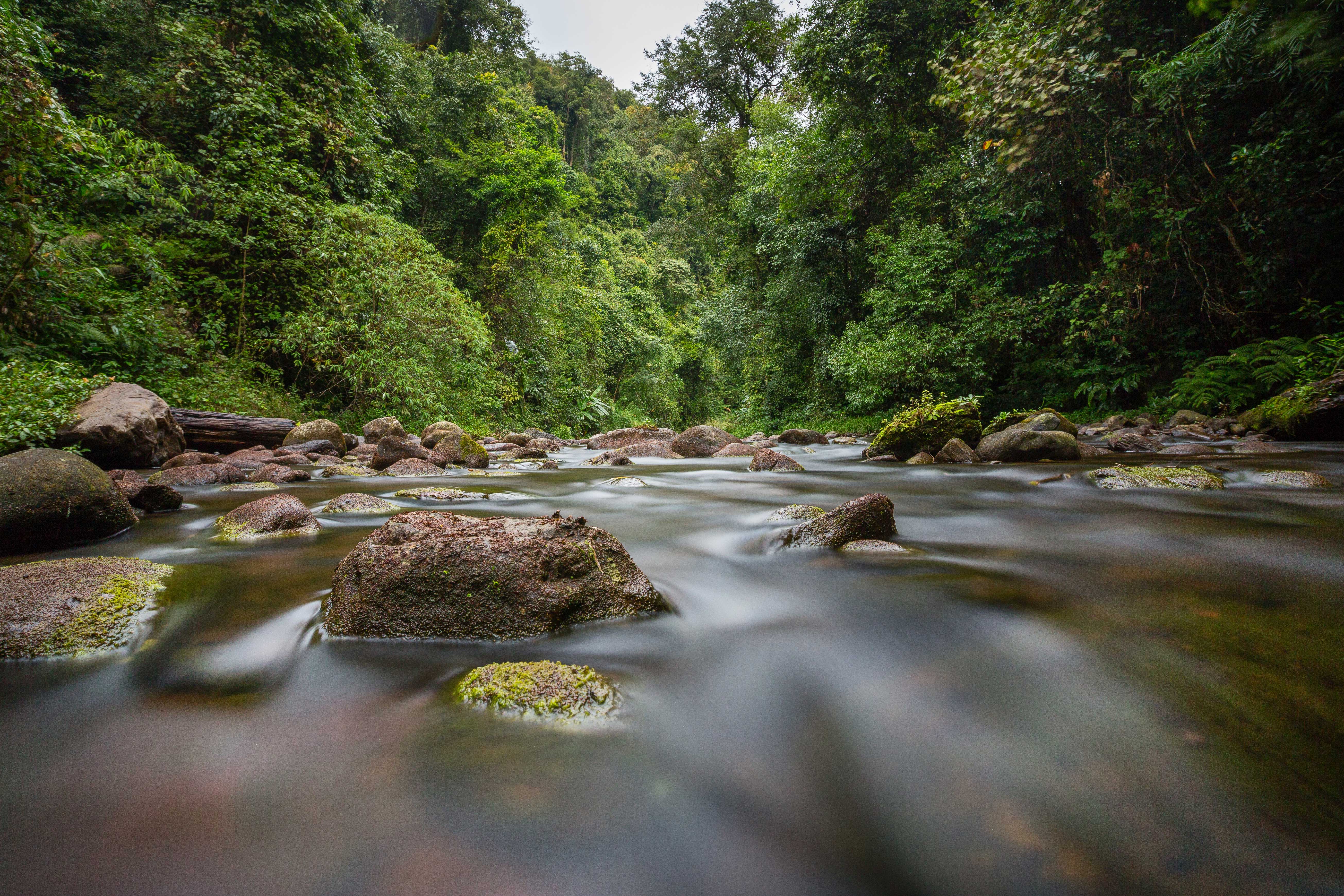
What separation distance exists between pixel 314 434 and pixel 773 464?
7.15 m

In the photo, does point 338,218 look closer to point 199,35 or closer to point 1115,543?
point 199,35

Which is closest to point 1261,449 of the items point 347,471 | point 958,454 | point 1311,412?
point 1311,412

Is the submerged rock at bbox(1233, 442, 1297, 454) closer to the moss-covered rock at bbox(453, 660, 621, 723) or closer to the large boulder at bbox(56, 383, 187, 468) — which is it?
the moss-covered rock at bbox(453, 660, 621, 723)

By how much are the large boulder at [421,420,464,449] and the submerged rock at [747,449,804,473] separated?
15.1 ft

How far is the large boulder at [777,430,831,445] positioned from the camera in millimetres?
15227

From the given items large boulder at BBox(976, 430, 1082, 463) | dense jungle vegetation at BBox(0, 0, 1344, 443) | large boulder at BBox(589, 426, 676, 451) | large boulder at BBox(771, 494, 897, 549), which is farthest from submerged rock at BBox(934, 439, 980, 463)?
large boulder at BBox(589, 426, 676, 451)

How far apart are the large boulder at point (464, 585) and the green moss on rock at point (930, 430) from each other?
26.2 feet

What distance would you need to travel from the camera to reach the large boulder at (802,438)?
1523 cm

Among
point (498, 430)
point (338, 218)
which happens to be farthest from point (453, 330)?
point (498, 430)

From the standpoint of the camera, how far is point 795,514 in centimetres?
438

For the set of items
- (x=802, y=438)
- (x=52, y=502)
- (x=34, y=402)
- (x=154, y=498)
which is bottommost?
(x=802, y=438)

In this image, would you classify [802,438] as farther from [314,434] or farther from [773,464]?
[314,434]

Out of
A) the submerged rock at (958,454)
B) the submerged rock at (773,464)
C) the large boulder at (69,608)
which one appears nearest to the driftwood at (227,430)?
the large boulder at (69,608)

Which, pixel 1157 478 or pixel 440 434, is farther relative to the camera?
pixel 440 434
